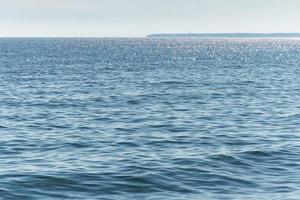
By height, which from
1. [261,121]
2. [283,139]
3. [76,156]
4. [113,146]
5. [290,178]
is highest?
[261,121]

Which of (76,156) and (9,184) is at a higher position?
(76,156)

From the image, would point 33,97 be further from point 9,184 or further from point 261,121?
point 9,184

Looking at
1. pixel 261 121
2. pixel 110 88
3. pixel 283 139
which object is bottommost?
pixel 283 139

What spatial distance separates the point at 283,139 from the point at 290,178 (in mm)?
8336

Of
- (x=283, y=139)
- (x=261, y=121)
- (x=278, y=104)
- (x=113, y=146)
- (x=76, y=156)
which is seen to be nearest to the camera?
(x=76, y=156)

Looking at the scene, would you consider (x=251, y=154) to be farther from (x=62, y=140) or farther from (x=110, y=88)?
(x=110, y=88)

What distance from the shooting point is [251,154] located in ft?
78.0

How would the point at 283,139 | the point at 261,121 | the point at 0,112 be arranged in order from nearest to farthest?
1. the point at 283,139
2. the point at 261,121
3. the point at 0,112

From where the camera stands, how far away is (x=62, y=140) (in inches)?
1069

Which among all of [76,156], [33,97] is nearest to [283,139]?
[76,156]

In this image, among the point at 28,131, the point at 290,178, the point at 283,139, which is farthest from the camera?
the point at 28,131

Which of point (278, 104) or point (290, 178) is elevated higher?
point (278, 104)

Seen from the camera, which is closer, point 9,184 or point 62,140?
point 9,184

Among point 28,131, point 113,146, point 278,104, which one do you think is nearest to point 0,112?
point 28,131
